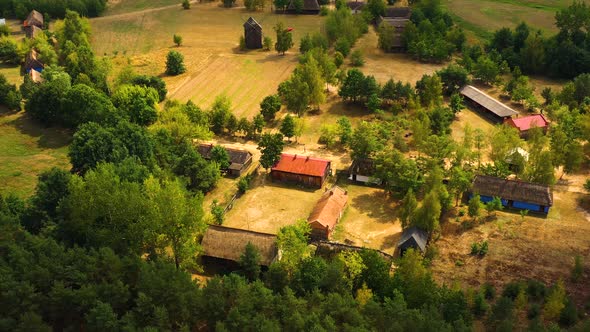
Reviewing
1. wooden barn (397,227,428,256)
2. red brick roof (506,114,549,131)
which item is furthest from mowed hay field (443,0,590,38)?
wooden barn (397,227,428,256)

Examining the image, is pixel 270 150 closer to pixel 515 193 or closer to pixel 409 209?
pixel 409 209

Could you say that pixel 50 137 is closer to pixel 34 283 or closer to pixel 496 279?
pixel 34 283

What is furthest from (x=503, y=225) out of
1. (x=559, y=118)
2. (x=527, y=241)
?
(x=559, y=118)

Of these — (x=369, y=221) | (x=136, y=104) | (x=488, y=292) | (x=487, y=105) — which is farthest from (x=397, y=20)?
(x=488, y=292)

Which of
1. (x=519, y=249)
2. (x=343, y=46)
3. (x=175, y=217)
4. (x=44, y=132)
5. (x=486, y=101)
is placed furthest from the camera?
(x=343, y=46)

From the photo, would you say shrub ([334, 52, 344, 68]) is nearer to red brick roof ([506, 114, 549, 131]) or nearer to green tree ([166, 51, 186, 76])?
green tree ([166, 51, 186, 76])

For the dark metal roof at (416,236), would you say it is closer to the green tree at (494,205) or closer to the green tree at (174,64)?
the green tree at (494,205)

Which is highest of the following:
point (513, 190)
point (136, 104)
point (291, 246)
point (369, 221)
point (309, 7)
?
point (309, 7)

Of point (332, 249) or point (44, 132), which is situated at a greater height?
point (44, 132)
